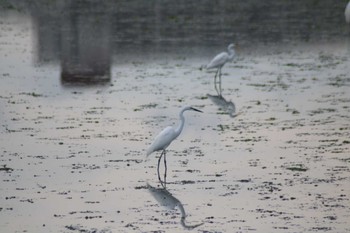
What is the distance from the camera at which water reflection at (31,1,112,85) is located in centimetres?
2745

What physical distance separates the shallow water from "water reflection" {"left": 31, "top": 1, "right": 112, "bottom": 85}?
0.08m

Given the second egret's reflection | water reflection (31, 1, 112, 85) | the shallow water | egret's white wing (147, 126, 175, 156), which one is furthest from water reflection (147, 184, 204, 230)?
water reflection (31, 1, 112, 85)

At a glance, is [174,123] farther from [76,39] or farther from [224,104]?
[76,39]

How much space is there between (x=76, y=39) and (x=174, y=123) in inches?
551

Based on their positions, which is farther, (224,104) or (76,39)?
(76,39)

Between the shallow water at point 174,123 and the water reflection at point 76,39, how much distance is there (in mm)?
78

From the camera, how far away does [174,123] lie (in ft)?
67.4

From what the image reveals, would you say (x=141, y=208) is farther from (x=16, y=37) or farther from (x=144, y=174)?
(x=16, y=37)

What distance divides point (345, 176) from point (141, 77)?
11.3 metres

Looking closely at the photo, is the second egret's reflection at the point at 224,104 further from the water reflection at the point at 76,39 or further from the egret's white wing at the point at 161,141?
the egret's white wing at the point at 161,141

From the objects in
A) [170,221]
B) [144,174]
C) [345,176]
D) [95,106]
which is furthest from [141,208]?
[95,106]

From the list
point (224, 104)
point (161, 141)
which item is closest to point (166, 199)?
point (161, 141)

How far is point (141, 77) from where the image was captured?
26.5 m

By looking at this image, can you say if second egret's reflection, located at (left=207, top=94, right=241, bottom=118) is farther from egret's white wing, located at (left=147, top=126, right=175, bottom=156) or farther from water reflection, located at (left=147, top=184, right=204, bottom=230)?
water reflection, located at (left=147, top=184, right=204, bottom=230)
